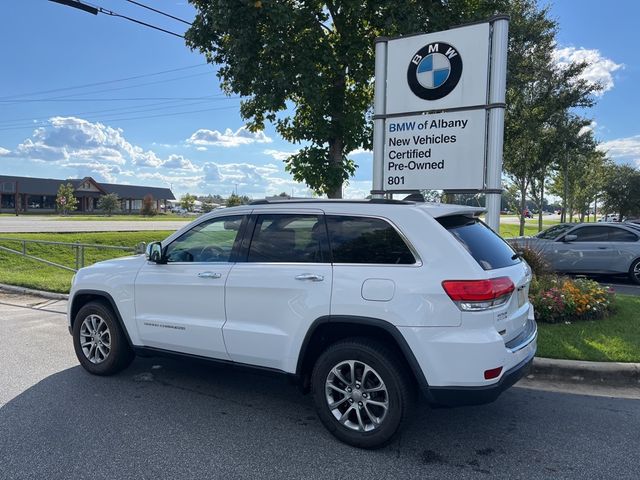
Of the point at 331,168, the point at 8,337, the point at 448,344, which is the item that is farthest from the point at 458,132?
the point at 8,337

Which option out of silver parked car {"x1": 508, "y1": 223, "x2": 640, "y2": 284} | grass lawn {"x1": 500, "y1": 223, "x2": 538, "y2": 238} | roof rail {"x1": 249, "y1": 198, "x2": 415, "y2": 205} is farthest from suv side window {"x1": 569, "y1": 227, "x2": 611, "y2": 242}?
grass lawn {"x1": 500, "y1": 223, "x2": 538, "y2": 238}

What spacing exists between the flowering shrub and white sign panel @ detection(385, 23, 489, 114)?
289 centimetres

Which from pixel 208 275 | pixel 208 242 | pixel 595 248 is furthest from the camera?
pixel 595 248

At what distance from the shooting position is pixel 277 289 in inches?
155

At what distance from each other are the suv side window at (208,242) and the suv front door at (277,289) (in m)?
0.22

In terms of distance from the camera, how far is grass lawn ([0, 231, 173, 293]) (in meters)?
11.0

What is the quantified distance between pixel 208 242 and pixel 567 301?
502cm

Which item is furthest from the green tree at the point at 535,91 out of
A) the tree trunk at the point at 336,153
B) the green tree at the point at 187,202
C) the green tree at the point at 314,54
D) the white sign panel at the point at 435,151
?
the green tree at the point at 187,202

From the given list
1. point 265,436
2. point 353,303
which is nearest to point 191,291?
point 265,436

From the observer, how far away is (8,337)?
262 inches

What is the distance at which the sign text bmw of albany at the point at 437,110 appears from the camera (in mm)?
7469

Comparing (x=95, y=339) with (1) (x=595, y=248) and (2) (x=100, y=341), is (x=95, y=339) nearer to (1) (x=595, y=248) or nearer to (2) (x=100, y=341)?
(2) (x=100, y=341)

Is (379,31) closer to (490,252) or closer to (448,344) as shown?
(490,252)

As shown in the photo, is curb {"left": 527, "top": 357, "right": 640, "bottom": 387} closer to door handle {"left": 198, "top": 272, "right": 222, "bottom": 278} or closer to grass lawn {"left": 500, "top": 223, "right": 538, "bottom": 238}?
door handle {"left": 198, "top": 272, "right": 222, "bottom": 278}
